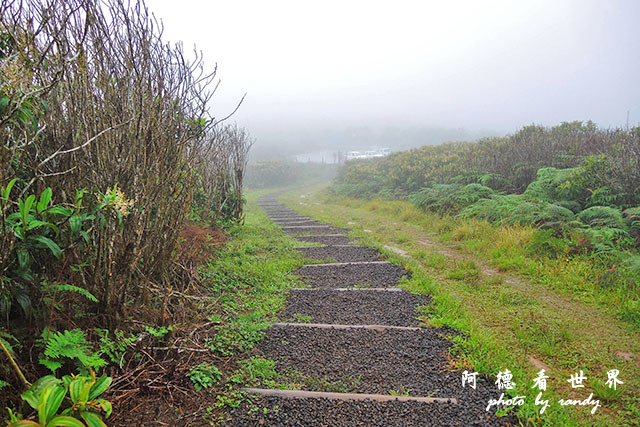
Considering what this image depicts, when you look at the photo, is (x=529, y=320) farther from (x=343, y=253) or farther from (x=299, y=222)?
(x=299, y=222)

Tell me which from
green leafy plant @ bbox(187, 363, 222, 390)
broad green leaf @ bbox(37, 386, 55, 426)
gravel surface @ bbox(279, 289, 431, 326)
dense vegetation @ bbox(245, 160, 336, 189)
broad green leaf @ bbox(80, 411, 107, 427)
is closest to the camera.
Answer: broad green leaf @ bbox(37, 386, 55, 426)

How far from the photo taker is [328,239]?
24.1 feet

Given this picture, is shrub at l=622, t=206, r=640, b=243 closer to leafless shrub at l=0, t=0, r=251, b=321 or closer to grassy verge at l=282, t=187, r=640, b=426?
grassy verge at l=282, t=187, r=640, b=426

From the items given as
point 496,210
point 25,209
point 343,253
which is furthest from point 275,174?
point 25,209

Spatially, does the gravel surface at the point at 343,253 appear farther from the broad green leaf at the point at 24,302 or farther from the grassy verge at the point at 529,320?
the broad green leaf at the point at 24,302

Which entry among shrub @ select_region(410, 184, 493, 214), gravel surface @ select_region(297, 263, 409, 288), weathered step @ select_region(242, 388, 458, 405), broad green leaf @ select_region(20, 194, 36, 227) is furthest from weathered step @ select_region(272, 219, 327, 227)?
broad green leaf @ select_region(20, 194, 36, 227)

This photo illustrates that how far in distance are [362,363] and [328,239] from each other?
466 centimetres

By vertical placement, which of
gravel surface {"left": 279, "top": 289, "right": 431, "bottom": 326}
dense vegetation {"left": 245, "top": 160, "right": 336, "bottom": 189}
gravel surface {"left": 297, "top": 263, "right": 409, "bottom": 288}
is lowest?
gravel surface {"left": 279, "top": 289, "right": 431, "bottom": 326}

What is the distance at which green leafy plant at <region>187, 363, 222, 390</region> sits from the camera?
2.39 m

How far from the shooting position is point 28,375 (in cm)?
183

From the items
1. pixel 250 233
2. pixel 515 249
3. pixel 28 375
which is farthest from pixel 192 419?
pixel 250 233

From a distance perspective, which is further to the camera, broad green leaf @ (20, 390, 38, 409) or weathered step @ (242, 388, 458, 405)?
weathered step @ (242, 388, 458, 405)

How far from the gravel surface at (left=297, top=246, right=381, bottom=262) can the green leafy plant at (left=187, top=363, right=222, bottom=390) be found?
10.8ft

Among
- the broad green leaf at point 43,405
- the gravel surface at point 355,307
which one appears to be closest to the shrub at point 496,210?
the gravel surface at point 355,307
